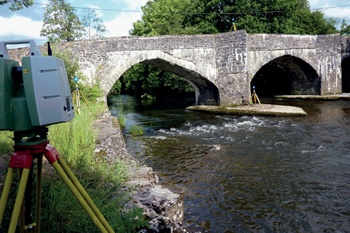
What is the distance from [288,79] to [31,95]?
24249mm

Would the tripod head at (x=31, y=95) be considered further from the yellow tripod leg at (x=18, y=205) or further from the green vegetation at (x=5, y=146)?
the green vegetation at (x=5, y=146)

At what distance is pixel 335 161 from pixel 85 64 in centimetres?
1112

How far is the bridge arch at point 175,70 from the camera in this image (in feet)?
49.1

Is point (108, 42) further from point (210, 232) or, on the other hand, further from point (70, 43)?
point (210, 232)

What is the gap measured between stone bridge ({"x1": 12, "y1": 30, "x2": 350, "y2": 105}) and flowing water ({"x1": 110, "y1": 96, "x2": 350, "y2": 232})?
4.00 metres

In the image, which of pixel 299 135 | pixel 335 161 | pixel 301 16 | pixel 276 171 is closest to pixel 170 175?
pixel 276 171

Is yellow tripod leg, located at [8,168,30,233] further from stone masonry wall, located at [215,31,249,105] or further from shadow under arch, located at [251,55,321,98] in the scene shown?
shadow under arch, located at [251,55,321,98]

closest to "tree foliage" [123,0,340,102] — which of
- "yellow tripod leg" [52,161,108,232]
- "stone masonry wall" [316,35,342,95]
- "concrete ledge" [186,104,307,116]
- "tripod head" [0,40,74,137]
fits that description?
Result: "stone masonry wall" [316,35,342,95]

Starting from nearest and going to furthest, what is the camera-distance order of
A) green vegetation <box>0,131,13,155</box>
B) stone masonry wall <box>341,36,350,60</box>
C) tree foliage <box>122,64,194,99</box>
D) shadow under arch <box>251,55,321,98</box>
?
green vegetation <box>0,131,13,155</box> → stone masonry wall <box>341,36,350,60</box> → shadow under arch <box>251,55,321,98</box> → tree foliage <box>122,64,194,99</box>

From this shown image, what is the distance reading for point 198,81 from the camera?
18422 millimetres

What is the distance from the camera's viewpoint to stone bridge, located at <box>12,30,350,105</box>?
1470cm

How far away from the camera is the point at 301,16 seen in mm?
30078

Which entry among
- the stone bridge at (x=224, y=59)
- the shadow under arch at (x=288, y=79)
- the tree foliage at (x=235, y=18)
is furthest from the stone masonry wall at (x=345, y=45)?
the tree foliage at (x=235, y=18)

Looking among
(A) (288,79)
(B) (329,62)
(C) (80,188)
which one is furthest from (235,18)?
(C) (80,188)
